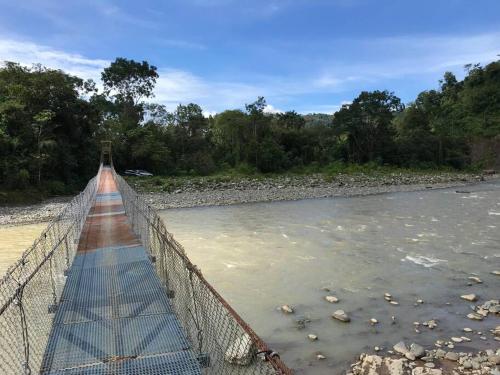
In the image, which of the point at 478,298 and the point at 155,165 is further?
the point at 155,165

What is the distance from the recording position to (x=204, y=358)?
10.7 ft

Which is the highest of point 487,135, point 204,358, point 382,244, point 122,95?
point 122,95

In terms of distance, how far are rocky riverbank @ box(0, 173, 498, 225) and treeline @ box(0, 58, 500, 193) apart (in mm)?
4755

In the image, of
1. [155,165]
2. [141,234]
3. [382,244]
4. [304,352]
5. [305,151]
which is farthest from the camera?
[305,151]

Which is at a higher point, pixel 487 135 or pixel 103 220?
pixel 487 135

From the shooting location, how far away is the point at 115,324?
3.94 meters

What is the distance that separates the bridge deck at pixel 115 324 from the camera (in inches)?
128

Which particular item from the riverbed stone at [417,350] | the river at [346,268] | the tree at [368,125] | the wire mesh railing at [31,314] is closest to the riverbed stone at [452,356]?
the riverbed stone at [417,350]

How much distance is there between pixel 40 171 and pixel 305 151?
21.6m

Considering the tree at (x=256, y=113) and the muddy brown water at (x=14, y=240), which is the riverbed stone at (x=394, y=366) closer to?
the muddy brown water at (x=14, y=240)

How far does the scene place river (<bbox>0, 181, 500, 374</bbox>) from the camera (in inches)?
206

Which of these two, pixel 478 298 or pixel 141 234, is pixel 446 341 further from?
pixel 141 234

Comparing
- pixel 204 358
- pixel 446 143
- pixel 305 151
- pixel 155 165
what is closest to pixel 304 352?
pixel 204 358

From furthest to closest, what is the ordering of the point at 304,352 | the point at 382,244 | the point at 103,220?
1. the point at 382,244
2. the point at 103,220
3. the point at 304,352
